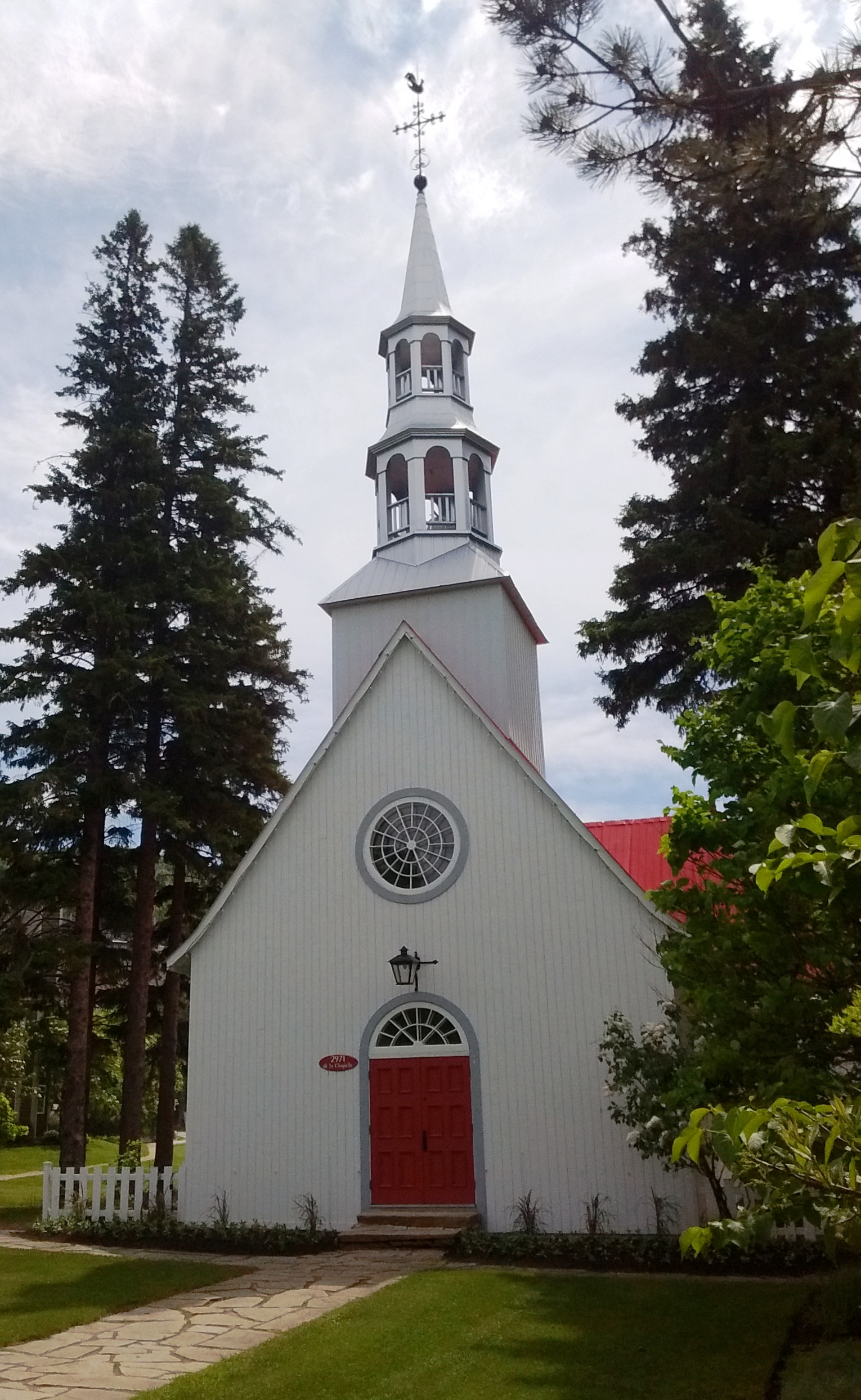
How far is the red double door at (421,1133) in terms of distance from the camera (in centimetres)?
1333

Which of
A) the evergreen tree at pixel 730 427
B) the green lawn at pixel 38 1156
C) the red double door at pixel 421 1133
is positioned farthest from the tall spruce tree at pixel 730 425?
the green lawn at pixel 38 1156

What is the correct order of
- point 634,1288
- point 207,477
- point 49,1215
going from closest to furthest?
point 634,1288 → point 49,1215 → point 207,477

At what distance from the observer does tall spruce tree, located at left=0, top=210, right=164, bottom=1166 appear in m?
17.7

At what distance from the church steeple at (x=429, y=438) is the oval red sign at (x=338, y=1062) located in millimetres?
9478

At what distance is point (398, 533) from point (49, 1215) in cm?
1280

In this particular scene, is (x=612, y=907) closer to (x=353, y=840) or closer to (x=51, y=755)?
(x=353, y=840)

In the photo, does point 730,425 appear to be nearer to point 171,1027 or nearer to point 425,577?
point 425,577

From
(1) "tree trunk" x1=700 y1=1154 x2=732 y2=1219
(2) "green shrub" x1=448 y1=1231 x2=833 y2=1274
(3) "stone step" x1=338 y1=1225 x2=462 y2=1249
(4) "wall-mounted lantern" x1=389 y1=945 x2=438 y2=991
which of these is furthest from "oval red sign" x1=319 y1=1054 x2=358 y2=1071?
(1) "tree trunk" x1=700 y1=1154 x2=732 y2=1219

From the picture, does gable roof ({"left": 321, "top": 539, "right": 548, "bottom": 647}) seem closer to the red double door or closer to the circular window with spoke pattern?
the circular window with spoke pattern

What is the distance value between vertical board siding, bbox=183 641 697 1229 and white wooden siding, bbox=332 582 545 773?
9.52ft

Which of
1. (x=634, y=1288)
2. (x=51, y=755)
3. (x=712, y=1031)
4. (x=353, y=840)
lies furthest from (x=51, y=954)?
(x=712, y=1031)

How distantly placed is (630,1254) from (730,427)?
10963 mm

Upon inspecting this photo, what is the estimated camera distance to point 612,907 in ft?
44.8

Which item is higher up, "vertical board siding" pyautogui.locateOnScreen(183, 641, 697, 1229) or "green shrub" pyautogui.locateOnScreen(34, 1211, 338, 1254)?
"vertical board siding" pyautogui.locateOnScreen(183, 641, 697, 1229)
